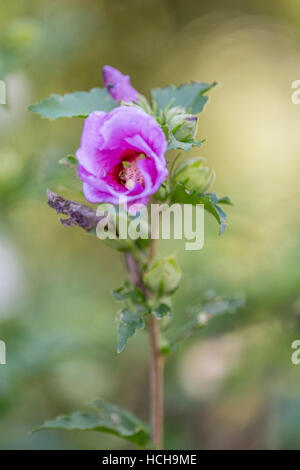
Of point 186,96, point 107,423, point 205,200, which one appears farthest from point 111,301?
point 205,200

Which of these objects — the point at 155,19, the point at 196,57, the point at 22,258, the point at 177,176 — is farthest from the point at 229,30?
the point at 177,176

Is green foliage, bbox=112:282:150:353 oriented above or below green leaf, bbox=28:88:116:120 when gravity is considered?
below

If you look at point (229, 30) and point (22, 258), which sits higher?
point (229, 30)

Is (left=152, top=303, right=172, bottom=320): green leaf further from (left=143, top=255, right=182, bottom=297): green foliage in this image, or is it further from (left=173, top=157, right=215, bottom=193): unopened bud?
(left=173, top=157, right=215, bottom=193): unopened bud

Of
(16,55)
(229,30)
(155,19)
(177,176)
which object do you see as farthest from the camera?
(229,30)

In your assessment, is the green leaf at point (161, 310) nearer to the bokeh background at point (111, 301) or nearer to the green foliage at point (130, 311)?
the green foliage at point (130, 311)

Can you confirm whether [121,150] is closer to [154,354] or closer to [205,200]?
[205,200]

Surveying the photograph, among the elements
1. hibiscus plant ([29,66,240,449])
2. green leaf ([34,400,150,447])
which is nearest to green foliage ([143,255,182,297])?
hibiscus plant ([29,66,240,449])

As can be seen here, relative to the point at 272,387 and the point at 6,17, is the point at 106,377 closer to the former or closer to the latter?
the point at 272,387
